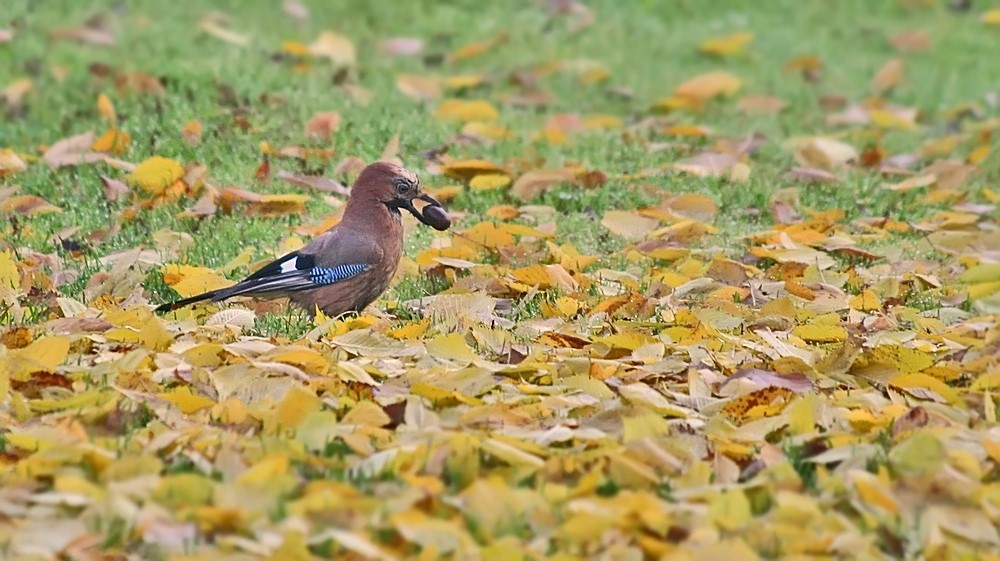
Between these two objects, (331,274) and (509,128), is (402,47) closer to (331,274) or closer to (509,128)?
(509,128)

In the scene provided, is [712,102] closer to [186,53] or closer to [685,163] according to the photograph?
[685,163]

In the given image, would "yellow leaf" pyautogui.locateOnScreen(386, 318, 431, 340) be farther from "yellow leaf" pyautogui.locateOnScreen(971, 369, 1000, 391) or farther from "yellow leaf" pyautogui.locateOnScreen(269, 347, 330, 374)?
"yellow leaf" pyautogui.locateOnScreen(971, 369, 1000, 391)

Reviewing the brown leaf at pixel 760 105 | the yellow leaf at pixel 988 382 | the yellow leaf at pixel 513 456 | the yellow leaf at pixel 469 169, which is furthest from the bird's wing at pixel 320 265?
the brown leaf at pixel 760 105

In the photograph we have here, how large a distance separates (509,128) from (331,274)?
11.3 ft

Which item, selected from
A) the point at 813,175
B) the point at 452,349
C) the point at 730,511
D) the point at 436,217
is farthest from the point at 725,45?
the point at 730,511

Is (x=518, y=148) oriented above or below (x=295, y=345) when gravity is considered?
below

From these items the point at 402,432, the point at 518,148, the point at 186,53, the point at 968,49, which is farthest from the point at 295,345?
the point at 968,49

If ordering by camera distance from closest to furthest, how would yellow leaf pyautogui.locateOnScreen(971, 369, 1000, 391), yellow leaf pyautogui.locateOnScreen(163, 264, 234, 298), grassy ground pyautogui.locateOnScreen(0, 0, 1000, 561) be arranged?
grassy ground pyautogui.locateOnScreen(0, 0, 1000, 561)
yellow leaf pyautogui.locateOnScreen(971, 369, 1000, 391)
yellow leaf pyautogui.locateOnScreen(163, 264, 234, 298)

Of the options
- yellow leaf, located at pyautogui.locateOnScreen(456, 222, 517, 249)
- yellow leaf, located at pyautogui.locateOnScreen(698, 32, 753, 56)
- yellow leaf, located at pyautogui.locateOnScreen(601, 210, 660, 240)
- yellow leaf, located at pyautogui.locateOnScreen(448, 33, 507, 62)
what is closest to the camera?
yellow leaf, located at pyautogui.locateOnScreen(456, 222, 517, 249)

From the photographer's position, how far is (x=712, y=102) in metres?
10.2

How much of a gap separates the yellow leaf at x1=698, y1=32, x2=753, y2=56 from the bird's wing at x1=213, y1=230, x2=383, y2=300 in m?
5.75

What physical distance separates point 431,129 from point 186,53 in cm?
201

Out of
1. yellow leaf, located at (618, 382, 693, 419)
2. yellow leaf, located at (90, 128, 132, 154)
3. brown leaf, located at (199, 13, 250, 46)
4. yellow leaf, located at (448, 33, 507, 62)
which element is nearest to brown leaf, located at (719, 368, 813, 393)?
yellow leaf, located at (618, 382, 693, 419)

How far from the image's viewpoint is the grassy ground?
3.96m
